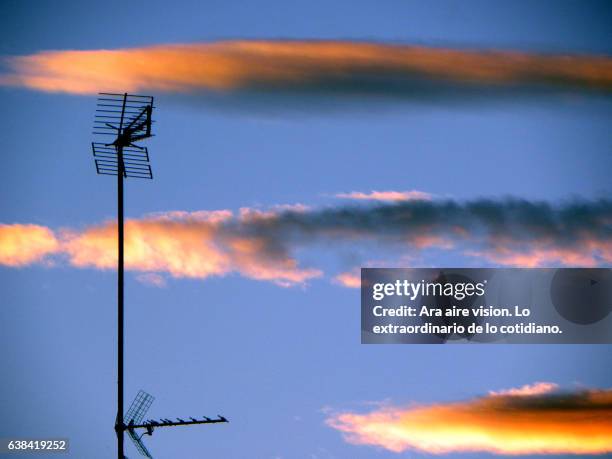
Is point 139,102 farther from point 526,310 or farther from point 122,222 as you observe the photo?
point 526,310

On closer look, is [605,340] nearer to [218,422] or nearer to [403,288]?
[403,288]

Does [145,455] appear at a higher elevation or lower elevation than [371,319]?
lower

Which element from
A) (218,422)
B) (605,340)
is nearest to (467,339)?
(605,340)

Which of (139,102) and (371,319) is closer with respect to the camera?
(139,102)

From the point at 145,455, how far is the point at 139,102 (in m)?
11.7

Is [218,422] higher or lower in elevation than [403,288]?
lower

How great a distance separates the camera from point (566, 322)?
64.1 metres

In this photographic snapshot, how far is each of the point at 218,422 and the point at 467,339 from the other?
14.8m

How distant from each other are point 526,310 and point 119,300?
1870 centimetres

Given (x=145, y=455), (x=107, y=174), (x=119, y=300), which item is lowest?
(x=145, y=455)

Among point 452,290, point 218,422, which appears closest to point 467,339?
point 452,290

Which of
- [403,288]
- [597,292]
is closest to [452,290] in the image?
[403,288]

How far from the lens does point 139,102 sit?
53.9m

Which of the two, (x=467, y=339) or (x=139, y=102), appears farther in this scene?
(x=467, y=339)
